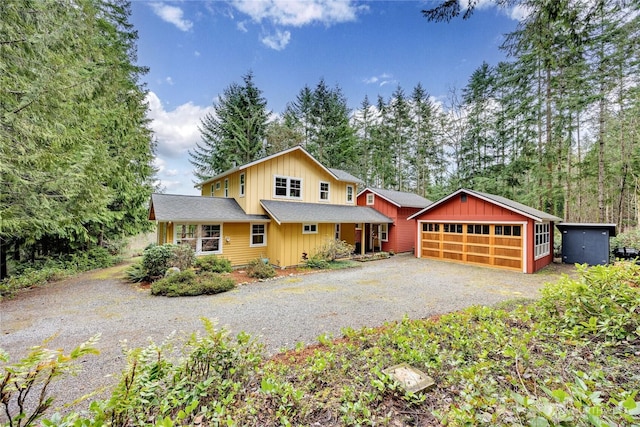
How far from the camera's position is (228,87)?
22.0 meters

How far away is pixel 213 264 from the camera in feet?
33.7

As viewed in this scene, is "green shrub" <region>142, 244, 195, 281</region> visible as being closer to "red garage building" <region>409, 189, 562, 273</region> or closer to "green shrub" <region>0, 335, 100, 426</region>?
"green shrub" <region>0, 335, 100, 426</region>

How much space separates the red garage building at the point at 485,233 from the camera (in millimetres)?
10789

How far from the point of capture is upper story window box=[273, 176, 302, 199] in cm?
1326

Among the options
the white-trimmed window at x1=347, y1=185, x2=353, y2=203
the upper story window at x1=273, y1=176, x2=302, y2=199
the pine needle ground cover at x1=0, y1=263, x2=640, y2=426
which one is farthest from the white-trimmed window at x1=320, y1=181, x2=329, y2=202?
the pine needle ground cover at x1=0, y1=263, x2=640, y2=426

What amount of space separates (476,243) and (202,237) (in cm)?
1264

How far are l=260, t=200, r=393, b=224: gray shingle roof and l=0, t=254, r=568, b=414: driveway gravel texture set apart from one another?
2.92m

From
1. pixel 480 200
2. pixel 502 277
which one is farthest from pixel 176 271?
pixel 480 200

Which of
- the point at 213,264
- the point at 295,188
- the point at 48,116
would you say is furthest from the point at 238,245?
the point at 48,116

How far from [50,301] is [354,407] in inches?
348

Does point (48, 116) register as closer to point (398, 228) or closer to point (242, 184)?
point (242, 184)

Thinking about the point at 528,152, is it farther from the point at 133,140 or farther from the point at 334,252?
the point at 133,140

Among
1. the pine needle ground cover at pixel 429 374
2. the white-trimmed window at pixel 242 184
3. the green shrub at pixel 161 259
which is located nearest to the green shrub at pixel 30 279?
the green shrub at pixel 161 259

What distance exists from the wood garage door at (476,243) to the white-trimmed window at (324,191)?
5700 millimetres
